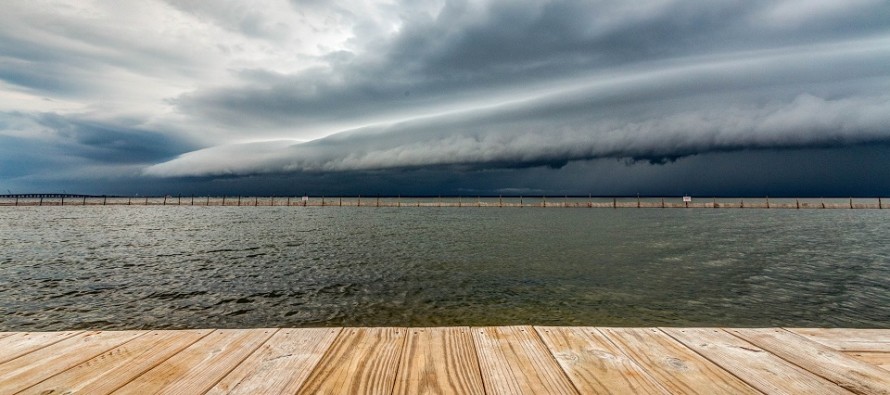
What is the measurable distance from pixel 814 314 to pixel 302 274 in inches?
521

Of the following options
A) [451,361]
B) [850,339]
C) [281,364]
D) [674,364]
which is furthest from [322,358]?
[850,339]

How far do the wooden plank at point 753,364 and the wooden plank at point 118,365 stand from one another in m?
3.55

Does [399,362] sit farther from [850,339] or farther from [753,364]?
[850,339]

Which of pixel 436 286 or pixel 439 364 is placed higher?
pixel 439 364

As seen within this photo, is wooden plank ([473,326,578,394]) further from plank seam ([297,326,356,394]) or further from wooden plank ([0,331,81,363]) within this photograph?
wooden plank ([0,331,81,363])

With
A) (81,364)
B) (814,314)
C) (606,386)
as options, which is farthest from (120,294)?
(814,314)

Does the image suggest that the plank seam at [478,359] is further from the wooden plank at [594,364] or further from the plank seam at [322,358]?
the plank seam at [322,358]

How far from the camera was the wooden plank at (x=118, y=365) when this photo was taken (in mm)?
2088

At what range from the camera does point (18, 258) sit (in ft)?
52.1

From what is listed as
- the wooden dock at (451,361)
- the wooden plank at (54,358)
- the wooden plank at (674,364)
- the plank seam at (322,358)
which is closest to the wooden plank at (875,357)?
the wooden dock at (451,361)

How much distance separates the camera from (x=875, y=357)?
8.18 ft

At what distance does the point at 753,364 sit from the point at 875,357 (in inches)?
33.5

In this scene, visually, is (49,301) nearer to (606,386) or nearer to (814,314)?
(606,386)

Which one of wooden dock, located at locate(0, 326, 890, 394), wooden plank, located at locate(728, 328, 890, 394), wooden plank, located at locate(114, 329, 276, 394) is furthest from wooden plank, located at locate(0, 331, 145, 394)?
wooden plank, located at locate(728, 328, 890, 394)
